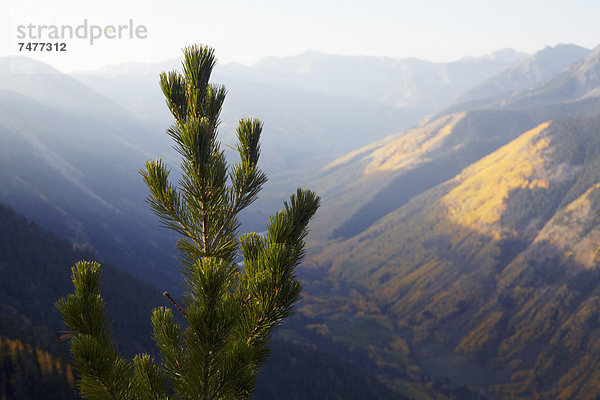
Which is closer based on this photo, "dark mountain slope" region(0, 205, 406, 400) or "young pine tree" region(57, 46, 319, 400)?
"young pine tree" region(57, 46, 319, 400)

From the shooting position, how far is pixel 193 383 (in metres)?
7.88

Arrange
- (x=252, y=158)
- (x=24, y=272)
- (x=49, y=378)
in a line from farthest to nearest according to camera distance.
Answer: (x=24, y=272) → (x=49, y=378) → (x=252, y=158)

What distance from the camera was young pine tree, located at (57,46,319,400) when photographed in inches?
295

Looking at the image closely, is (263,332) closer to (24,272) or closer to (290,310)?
(290,310)

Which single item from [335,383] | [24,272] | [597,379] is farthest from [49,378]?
[597,379]

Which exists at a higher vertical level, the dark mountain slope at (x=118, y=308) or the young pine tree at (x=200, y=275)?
the young pine tree at (x=200, y=275)

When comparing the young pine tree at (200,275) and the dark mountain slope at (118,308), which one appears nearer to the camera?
the young pine tree at (200,275)

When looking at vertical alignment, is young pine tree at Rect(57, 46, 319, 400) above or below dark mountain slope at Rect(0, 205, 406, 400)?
above

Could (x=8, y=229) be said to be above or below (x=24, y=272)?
above

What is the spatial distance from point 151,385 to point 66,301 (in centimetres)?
Result: 231

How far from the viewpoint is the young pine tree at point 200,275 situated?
7484 mm

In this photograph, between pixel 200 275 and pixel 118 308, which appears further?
pixel 118 308

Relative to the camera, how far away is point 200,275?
685cm

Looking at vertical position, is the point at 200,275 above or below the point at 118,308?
above
